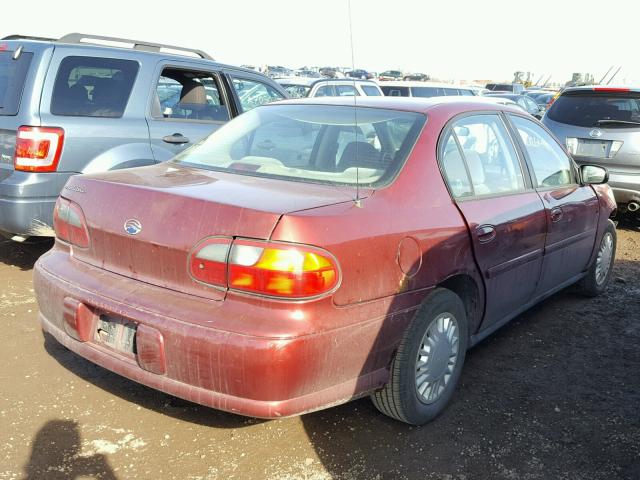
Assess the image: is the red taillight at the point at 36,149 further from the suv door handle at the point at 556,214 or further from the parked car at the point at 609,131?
the parked car at the point at 609,131

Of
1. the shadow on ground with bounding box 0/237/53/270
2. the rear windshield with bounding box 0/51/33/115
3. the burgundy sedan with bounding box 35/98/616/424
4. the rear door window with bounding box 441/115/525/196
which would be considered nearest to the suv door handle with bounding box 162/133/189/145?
the rear windshield with bounding box 0/51/33/115

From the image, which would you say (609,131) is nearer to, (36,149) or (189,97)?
(189,97)

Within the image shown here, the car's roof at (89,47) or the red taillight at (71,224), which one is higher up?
the car's roof at (89,47)

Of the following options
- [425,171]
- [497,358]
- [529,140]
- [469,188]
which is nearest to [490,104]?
[529,140]

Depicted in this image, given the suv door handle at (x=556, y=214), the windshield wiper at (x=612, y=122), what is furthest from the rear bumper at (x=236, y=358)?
the windshield wiper at (x=612, y=122)

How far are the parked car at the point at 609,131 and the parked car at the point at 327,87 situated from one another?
15.0ft

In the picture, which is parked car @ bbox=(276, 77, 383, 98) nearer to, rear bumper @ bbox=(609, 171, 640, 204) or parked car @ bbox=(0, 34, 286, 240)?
rear bumper @ bbox=(609, 171, 640, 204)

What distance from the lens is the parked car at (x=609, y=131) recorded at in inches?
298

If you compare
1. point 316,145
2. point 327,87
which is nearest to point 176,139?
point 316,145

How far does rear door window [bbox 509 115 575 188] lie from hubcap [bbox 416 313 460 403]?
1376 mm

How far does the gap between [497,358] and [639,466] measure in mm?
1230

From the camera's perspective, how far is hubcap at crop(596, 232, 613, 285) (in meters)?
5.28

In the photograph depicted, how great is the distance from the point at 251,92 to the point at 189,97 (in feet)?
2.98

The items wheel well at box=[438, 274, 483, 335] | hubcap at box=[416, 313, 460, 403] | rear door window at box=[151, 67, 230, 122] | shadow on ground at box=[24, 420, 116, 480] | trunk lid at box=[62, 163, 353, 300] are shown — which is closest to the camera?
trunk lid at box=[62, 163, 353, 300]
